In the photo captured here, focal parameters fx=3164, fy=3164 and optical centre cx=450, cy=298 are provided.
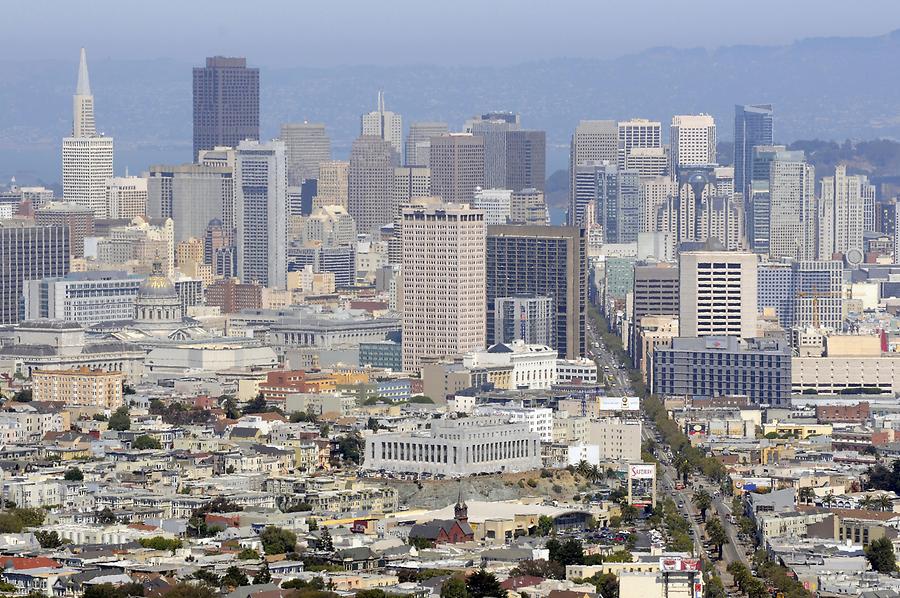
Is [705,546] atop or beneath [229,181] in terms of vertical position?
beneath

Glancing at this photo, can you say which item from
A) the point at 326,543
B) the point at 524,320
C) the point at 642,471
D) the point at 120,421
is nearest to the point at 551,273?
the point at 524,320

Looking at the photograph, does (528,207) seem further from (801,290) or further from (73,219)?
(801,290)

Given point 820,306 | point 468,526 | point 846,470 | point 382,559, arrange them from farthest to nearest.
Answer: point 820,306
point 846,470
point 468,526
point 382,559

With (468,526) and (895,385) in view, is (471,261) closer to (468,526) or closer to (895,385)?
(895,385)

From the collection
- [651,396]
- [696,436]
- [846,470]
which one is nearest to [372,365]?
[651,396]

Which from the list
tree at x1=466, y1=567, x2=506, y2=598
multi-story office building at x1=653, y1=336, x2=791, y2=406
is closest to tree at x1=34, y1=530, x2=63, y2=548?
tree at x1=466, y1=567, x2=506, y2=598

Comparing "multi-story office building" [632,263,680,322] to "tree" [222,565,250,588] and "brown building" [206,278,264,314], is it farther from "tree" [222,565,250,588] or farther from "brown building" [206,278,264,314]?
"tree" [222,565,250,588]

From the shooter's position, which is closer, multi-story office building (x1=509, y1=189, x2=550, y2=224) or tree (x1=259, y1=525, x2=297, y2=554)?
tree (x1=259, y1=525, x2=297, y2=554)
